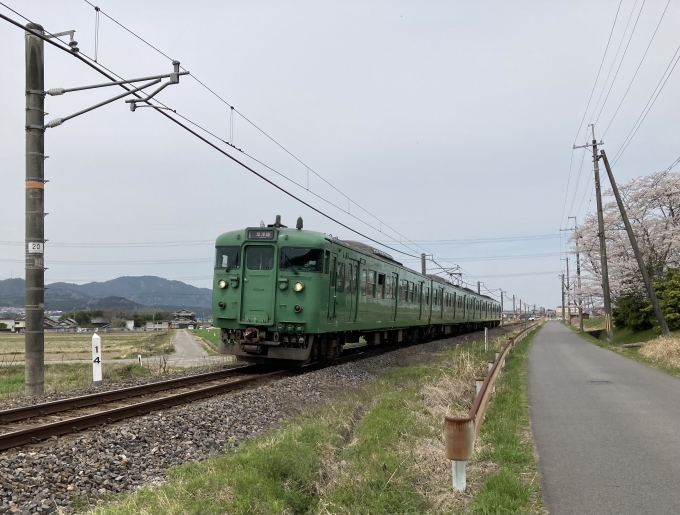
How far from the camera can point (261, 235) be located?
14156mm

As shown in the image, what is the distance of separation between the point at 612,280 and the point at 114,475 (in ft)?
120

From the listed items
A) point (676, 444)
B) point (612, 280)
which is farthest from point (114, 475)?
point (612, 280)

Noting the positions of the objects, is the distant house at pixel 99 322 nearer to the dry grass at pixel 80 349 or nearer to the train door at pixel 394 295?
the dry grass at pixel 80 349

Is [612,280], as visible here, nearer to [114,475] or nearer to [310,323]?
[310,323]

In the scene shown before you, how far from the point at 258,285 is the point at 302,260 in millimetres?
1195

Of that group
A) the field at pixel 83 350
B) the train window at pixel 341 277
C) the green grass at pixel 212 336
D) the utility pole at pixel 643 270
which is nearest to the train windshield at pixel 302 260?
the train window at pixel 341 277

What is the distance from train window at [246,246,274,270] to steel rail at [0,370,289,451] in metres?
3.41

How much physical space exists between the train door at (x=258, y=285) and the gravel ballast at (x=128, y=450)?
332 centimetres

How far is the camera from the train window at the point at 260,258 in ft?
45.9

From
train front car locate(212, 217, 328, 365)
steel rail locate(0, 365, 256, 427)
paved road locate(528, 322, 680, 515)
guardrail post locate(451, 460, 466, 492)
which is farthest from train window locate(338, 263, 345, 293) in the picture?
guardrail post locate(451, 460, 466, 492)

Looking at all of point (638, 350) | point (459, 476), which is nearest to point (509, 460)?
point (459, 476)

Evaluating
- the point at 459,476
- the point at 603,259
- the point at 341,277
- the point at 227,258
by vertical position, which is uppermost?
the point at 603,259

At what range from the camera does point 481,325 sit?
5319cm

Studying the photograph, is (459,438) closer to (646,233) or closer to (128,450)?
(128,450)
